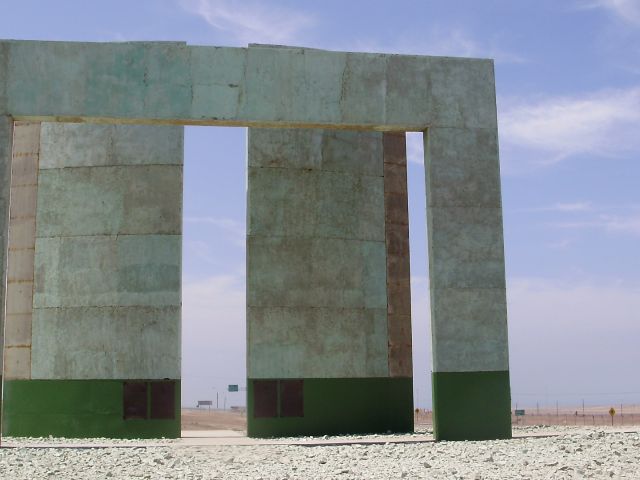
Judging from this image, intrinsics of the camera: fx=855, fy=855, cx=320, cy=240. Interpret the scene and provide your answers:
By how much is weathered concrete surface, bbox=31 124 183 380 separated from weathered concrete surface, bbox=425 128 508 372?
7942 mm

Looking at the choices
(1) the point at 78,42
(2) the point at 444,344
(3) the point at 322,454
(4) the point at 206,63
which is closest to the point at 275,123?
(4) the point at 206,63

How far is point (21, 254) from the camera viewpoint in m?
24.2

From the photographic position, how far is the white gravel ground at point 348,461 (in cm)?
1293

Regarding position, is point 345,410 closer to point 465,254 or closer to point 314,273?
point 314,273

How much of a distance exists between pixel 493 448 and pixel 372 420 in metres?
8.64

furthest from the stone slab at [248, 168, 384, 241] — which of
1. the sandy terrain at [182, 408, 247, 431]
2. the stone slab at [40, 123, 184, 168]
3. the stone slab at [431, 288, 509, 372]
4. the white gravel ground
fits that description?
the sandy terrain at [182, 408, 247, 431]

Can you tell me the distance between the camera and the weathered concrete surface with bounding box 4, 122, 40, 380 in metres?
23.7

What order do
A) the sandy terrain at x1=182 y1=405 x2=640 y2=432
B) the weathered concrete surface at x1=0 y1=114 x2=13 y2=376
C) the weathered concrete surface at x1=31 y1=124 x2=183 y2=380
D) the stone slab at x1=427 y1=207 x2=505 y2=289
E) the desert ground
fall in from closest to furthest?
the desert ground, the weathered concrete surface at x1=0 y1=114 x2=13 y2=376, the stone slab at x1=427 y1=207 x2=505 y2=289, the weathered concrete surface at x1=31 y1=124 x2=183 y2=380, the sandy terrain at x1=182 y1=405 x2=640 y2=432

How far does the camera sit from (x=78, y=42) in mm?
18516

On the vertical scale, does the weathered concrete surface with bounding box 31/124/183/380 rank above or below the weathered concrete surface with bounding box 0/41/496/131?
below

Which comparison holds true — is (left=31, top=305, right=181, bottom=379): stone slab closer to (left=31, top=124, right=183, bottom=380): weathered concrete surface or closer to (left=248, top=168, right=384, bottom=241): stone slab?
(left=31, top=124, right=183, bottom=380): weathered concrete surface

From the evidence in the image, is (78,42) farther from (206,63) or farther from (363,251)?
(363,251)

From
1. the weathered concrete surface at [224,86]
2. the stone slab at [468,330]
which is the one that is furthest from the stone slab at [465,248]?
the weathered concrete surface at [224,86]

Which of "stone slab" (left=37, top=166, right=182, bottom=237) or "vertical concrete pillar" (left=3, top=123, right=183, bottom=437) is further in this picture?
"stone slab" (left=37, top=166, right=182, bottom=237)
